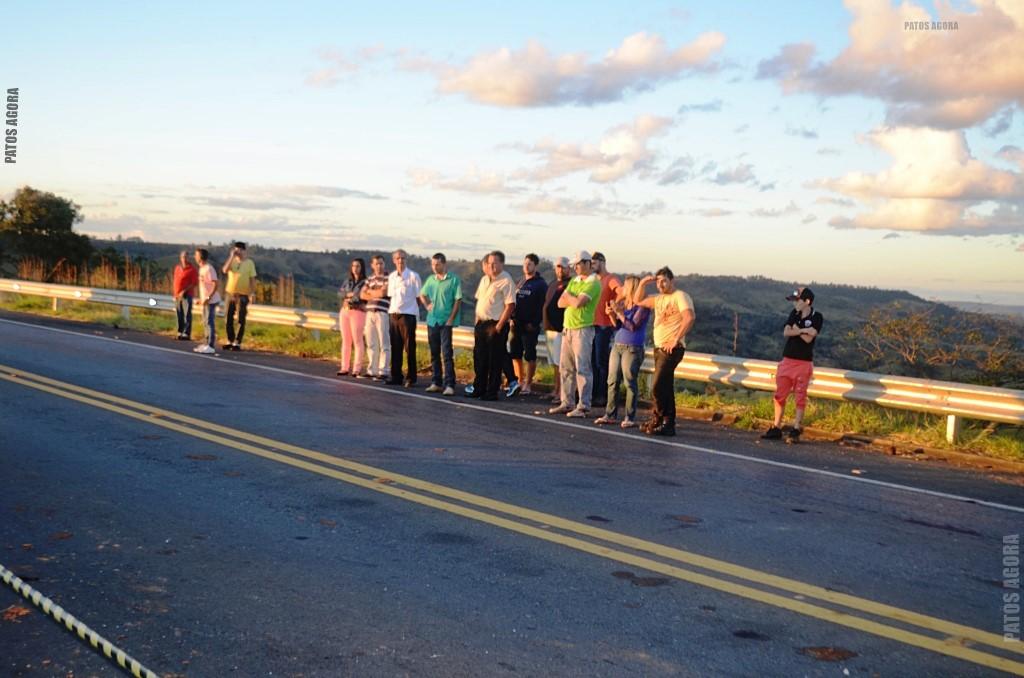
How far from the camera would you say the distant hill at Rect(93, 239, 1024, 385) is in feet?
54.2

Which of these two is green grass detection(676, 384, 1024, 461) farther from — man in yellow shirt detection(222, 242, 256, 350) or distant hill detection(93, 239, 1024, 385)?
man in yellow shirt detection(222, 242, 256, 350)

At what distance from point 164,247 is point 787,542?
9926 cm

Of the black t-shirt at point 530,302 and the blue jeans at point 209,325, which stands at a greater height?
Answer: the black t-shirt at point 530,302

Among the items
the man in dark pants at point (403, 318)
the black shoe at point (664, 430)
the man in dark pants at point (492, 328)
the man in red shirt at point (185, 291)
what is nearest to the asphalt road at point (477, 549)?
the black shoe at point (664, 430)

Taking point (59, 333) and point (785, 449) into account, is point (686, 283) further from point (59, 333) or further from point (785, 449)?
point (785, 449)

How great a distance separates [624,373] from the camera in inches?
477

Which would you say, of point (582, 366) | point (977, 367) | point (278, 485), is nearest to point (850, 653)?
point (278, 485)

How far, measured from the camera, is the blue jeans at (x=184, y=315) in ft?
65.3

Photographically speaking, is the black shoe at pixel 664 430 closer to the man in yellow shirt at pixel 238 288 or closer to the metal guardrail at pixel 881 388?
the metal guardrail at pixel 881 388

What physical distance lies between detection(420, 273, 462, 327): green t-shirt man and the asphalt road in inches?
138

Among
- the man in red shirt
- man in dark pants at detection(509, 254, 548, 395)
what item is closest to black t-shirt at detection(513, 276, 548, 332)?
man in dark pants at detection(509, 254, 548, 395)

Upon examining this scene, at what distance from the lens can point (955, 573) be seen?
6.20m

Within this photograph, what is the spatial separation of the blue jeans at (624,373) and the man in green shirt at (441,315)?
280cm

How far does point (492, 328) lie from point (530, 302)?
0.84 m
